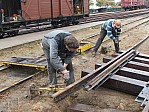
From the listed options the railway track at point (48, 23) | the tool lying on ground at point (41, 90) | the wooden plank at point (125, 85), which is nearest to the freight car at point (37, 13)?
the railway track at point (48, 23)

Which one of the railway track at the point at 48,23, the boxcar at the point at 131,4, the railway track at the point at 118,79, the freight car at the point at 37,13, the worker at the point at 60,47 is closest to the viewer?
the worker at the point at 60,47

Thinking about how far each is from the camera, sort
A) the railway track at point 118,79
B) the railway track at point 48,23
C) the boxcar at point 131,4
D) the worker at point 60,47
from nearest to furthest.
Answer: the worker at point 60,47 < the railway track at point 118,79 < the railway track at point 48,23 < the boxcar at point 131,4

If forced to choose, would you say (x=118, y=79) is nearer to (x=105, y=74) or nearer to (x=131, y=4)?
(x=105, y=74)

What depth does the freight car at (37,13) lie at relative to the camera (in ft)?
50.3

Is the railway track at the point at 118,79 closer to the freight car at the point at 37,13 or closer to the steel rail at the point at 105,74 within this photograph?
the steel rail at the point at 105,74

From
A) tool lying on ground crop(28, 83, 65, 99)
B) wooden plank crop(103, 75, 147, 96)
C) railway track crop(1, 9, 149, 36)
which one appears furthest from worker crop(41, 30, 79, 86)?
railway track crop(1, 9, 149, 36)

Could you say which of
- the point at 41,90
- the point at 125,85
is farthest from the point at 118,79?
the point at 41,90

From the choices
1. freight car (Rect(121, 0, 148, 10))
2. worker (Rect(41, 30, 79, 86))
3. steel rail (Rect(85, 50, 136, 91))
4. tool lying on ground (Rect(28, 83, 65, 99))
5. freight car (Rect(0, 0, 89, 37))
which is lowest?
tool lying on ground (Rect(28, 83, 65, 99))

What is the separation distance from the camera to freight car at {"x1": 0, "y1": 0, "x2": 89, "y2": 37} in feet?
50.3

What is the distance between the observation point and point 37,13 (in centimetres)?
1714

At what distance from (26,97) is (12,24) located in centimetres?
1051

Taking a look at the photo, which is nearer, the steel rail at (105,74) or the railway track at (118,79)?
the railway track at (118,79)

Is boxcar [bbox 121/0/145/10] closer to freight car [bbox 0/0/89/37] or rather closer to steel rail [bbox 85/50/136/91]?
freight car [bbox 0/0/89/37]

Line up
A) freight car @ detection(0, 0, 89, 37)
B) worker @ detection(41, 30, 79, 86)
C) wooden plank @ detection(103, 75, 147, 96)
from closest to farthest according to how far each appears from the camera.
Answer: worker @ detection(41, 30, 79, 86) → wooden plank @ detection(103, 75, 147, 96) → freight car @ detection(0, 0, 89, 37)
